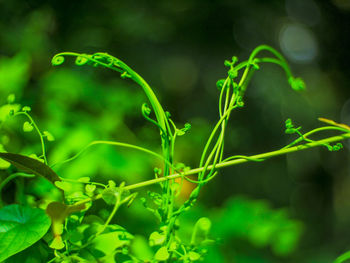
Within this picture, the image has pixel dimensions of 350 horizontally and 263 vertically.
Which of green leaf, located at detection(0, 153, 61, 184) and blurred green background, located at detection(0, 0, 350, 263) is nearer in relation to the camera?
green leaf, located at detection(0, 153, 61, 184)

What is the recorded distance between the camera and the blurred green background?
0.64 m

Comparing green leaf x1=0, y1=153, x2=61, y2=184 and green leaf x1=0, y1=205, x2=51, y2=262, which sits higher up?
green leaf x1=0, y1=153, x2=61, y2=184

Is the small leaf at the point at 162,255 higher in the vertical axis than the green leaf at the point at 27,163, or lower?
lower

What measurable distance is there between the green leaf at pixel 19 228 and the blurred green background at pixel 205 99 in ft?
0.19

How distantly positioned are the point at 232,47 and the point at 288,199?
3.79ft

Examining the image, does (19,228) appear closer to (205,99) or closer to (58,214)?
(58,214)

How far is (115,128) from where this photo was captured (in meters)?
0.76

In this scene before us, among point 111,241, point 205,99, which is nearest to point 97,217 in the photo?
point 111,241

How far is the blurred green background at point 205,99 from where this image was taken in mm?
637

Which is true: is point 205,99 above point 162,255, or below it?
below

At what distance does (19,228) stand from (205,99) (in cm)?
182

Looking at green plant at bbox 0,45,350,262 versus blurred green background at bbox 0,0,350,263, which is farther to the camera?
blurred green background at bbox 0,0,350,263

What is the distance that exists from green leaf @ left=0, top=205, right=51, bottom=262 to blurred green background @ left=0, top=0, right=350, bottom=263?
0.19 ft

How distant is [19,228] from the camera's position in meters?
0.28
